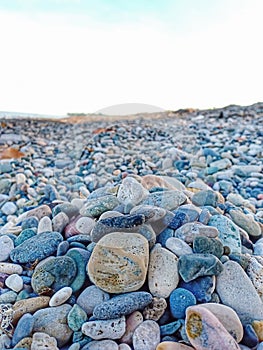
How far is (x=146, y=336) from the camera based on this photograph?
4.05 ft

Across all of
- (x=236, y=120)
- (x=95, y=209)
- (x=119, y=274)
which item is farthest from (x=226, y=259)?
(x=236, y=120)

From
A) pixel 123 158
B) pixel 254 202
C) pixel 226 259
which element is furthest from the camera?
pixel 123 158

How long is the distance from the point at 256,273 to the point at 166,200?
0.50 meters

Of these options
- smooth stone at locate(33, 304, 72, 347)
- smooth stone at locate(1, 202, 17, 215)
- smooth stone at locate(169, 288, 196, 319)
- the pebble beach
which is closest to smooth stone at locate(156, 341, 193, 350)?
the pebble beach

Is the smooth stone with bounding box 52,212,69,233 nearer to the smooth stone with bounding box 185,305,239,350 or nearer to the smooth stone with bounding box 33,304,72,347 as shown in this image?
the smooth stone with bounding box 33,304,72,347

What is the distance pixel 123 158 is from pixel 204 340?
3014 mm

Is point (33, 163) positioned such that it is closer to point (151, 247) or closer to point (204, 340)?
point (151, 247)

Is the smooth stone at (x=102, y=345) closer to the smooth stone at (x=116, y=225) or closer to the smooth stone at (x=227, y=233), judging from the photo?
the smooth stone at (x=116, y=225)

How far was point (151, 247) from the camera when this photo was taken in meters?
1.46

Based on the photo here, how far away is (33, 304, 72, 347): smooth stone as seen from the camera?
1274mm

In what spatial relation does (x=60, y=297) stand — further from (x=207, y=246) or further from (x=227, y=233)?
(x=227, y=233)

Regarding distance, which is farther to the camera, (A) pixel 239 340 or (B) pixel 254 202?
(B) pixel 254 202

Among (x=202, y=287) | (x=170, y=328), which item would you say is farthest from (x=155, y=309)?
(x=202, y=287)

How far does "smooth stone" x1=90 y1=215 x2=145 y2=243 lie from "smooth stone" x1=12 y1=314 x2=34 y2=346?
15.5 inches
